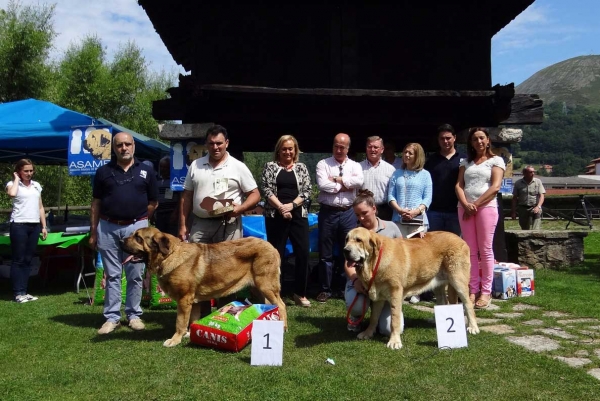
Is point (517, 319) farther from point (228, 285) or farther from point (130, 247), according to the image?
point (130, 247)

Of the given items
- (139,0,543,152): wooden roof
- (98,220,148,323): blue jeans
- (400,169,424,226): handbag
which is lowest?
(98,220,148,323): blue jeans

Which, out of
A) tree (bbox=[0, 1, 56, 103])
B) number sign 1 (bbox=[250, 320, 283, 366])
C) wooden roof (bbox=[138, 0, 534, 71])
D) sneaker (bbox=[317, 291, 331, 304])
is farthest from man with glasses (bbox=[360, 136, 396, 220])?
tree (bbox=[0, 1, 56, 103])

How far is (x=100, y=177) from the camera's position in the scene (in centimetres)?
499

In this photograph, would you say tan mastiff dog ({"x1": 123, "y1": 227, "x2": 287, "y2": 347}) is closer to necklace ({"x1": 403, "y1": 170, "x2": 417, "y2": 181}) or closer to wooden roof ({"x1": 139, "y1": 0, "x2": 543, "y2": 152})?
necklace ({"x1": 403, "y1": 170, "x2": 417, "y2": 181})

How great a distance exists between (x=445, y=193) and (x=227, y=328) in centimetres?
319

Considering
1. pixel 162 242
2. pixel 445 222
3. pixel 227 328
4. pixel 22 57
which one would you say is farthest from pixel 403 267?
pixel 22 57

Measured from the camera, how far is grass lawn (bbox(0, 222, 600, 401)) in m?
3.35

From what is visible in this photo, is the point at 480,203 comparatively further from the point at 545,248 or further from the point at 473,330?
the point at 545,248

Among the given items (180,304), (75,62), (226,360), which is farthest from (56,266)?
(75,62)

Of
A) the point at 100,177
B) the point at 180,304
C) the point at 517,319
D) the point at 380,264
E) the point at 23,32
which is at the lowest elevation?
the point at 517,319

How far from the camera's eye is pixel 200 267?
15.2ft

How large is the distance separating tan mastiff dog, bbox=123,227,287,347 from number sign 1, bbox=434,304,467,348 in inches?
57.0

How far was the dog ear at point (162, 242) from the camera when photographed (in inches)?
180

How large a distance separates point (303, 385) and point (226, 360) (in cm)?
86
